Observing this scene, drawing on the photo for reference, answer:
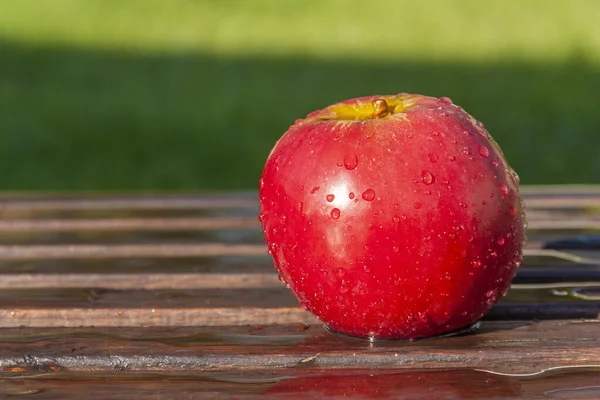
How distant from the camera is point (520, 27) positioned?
9.83 m

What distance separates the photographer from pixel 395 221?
1.59m

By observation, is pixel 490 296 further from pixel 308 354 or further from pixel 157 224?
pixel 157 224

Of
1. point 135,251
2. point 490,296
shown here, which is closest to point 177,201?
point 135,251

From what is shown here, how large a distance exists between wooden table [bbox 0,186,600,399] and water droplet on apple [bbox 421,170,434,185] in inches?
10.5

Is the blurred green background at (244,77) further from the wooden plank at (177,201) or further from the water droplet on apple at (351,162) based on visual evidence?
the water droplet on apple at (351,162)

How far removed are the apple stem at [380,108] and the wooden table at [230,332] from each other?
0.39 metres

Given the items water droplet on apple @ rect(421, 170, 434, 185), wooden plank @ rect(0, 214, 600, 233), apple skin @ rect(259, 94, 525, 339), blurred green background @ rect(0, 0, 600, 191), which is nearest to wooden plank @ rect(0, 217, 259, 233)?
wooden plank @ rect(0, 214, 600, 233)

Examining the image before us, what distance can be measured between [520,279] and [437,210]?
52cm

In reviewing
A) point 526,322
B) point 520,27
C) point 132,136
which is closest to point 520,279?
point 526,322

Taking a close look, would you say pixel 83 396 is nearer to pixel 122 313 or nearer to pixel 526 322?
pixel 122 313

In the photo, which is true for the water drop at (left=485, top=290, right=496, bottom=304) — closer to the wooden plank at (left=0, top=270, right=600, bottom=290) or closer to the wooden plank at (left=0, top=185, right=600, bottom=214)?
the wooden plank at (left=0, top=270, right=600, bottom=290)

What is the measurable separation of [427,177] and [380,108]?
0.67 ft

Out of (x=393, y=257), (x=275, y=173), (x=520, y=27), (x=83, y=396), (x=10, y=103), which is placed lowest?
(x=83, y=396)

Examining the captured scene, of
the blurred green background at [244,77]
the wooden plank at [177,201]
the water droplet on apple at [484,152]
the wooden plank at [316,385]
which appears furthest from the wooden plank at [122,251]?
the blurred green background at [244,77]
